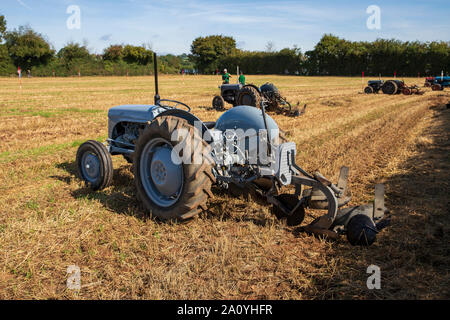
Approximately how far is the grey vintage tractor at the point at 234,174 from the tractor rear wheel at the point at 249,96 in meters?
8.10

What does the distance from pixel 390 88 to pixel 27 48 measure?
50443 millimetres

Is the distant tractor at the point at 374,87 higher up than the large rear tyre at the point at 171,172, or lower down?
higher up

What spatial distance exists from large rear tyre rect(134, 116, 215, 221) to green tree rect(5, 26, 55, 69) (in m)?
55.4

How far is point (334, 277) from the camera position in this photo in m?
2.78

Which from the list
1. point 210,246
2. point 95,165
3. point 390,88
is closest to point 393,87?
point 390,88

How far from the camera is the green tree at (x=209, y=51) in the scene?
64.0 m

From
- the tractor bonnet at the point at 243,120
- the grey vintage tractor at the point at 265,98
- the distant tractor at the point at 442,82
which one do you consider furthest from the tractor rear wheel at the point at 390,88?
the tractor bonnet at the point at 243,120

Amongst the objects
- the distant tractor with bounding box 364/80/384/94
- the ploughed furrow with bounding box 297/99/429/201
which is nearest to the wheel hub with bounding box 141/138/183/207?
the ploughed furrow with bounding box 297/99/429/201

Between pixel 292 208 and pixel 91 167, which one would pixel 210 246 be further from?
pixel 91 167

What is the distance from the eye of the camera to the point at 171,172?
3.67m

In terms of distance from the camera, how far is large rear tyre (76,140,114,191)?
4797mm

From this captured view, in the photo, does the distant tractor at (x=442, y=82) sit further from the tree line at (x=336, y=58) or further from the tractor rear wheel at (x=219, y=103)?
the tree line at (x=336, y=58)
